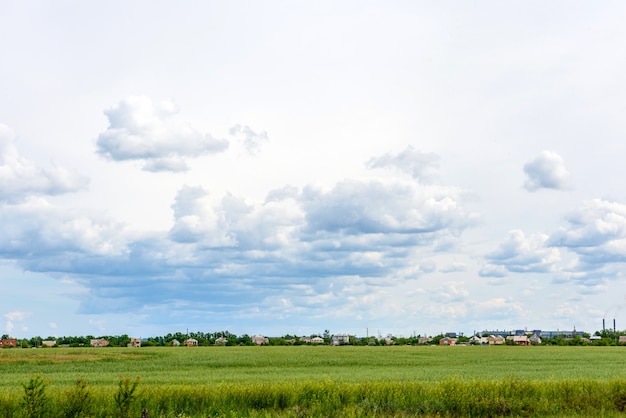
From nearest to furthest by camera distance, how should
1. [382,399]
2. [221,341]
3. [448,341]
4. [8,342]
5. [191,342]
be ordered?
[382,399]
[8,342]
[221,341]
[191,342]
[448,341]

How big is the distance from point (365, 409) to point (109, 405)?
8811mm

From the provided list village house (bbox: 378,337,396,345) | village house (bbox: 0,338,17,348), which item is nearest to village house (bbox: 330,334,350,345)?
village house (bbox: 378,337,396,345)

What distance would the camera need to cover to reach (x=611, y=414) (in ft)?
75.5

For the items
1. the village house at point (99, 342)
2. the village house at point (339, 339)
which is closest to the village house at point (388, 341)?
the village house at point (339, 339)

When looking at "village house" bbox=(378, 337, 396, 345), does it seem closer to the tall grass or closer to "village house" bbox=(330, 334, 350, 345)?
"village house" bbox=(330, 334, 350, 345)

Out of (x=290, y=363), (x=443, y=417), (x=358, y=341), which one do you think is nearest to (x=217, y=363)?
(x=290, y=363)

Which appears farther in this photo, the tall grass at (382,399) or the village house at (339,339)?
the village house at (339,339)

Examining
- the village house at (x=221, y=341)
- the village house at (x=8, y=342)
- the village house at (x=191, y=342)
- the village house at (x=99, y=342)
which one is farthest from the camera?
the village house at (x=191, y=342)

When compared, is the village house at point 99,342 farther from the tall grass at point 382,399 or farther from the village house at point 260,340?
the tall grass at point 382,399

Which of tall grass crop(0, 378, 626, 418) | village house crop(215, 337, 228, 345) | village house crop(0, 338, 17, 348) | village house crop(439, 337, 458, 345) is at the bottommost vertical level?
village house crop(439, 337, 458, 345)

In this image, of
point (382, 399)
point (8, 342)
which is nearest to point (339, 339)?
point (8, 342)

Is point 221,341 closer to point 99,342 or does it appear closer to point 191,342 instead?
point 191,342

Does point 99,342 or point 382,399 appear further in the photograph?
point 99,342

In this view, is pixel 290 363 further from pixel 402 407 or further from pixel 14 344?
pixel 14 344
